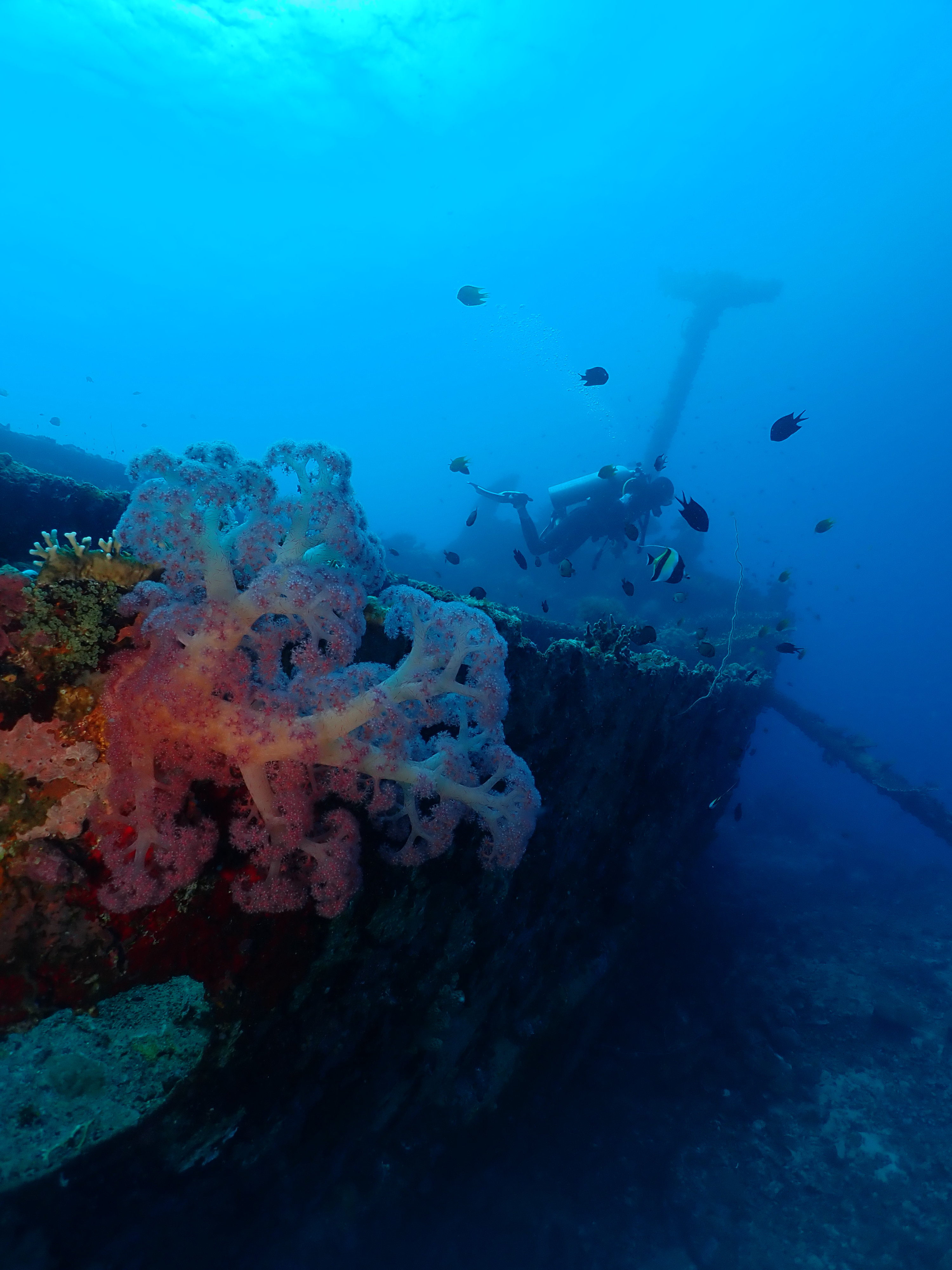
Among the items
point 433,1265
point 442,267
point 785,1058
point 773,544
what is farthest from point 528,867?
point 773,544

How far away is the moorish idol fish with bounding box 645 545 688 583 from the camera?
675 cm

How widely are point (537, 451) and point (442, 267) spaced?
62.6 m

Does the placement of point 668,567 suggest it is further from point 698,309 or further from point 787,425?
point 698,309

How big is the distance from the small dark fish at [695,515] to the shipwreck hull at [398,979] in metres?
2.03

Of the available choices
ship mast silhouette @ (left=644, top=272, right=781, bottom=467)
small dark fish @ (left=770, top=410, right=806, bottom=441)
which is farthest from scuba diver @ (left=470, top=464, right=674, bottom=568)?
ship mast silhouette @ (left=644, top=272, right=781, bottom=467)

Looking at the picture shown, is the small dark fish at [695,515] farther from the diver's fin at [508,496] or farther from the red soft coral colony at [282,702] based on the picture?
the diver's fin at [508,496]

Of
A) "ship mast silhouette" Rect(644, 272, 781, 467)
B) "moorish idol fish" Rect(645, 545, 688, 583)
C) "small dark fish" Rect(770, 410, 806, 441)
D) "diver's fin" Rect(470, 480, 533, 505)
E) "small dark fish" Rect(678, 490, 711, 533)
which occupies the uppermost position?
"ship mast silhouette" Rect(644, 272, 781, 467)

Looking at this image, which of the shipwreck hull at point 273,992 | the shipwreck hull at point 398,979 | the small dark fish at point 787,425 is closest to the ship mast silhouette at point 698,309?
the small dark fish at point 787,425

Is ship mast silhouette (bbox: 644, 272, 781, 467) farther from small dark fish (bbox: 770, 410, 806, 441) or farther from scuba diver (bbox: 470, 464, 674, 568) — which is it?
small dark fish (bbox: 770, 410, 806, 441)

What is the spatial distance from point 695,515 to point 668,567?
997 mm

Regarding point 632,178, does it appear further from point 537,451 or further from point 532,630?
point 532,630

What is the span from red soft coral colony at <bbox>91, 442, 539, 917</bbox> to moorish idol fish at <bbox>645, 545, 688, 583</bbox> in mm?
4723

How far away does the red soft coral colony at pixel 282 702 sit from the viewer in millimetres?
1922

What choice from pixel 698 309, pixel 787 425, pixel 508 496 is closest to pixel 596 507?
pixel 508 496
